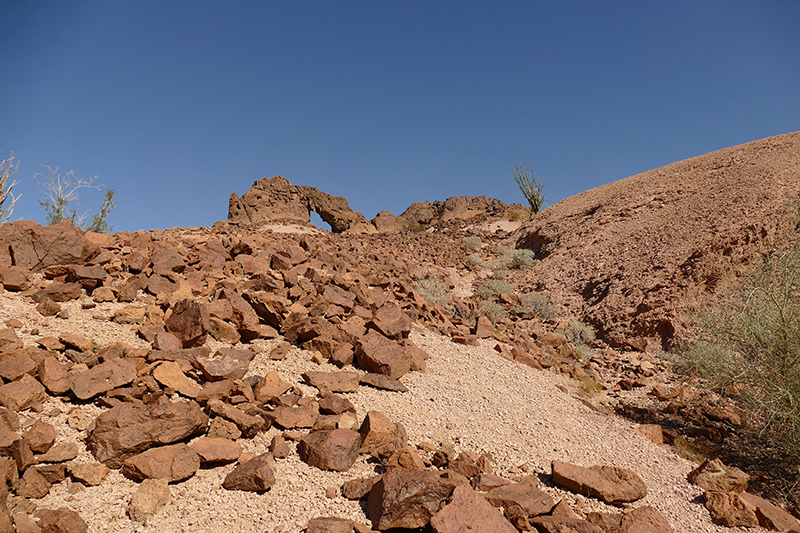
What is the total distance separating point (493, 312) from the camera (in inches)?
367

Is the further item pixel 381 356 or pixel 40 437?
pixel 381 356

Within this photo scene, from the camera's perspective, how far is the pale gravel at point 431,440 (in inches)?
104

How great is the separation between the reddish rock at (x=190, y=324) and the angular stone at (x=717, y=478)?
4.73m

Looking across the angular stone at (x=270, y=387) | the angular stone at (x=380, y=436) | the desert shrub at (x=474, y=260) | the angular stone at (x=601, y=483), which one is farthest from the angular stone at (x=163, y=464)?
the desert shrub at (x=474, y=260)

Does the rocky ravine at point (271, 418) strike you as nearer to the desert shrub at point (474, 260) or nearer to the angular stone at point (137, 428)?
the angular stone at point (137, 428)

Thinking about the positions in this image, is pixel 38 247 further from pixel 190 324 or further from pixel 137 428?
pixel 137 428

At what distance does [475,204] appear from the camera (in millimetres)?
31391

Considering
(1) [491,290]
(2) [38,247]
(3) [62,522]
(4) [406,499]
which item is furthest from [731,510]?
(1) [491,290]

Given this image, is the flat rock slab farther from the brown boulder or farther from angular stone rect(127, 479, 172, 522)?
the brown boulder

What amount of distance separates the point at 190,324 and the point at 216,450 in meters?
1.77

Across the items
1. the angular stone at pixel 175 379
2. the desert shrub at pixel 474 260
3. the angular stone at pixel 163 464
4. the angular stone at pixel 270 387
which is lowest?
the angular stone at pixel 163 464

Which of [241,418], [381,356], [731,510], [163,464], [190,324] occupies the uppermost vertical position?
[190,324]

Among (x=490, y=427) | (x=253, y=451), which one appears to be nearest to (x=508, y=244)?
(x=490, y=427)

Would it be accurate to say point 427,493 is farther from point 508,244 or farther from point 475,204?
point 475,204
